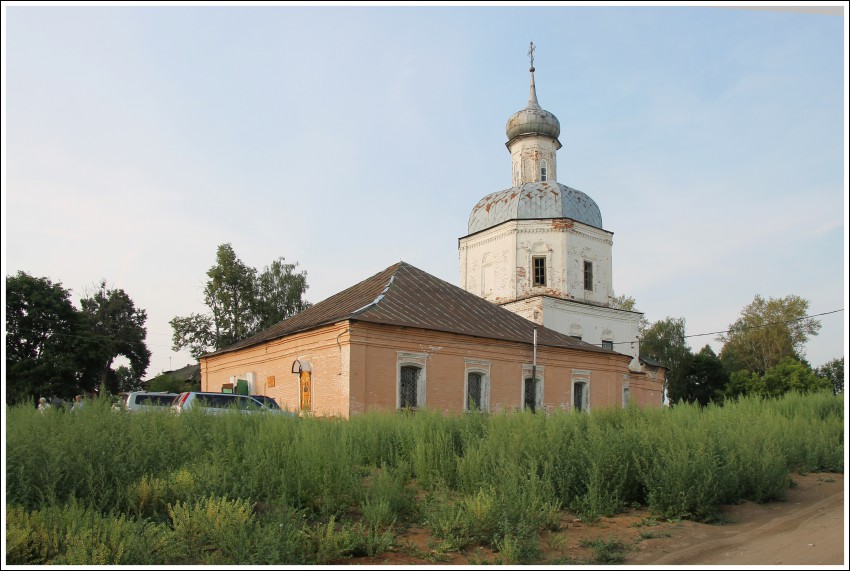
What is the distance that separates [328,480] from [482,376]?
14814 mm

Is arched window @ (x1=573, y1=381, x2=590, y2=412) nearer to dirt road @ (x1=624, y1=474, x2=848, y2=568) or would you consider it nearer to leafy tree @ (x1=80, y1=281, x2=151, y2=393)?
dirt road @ (x1=624, y1=474, x2=848, y2=568)

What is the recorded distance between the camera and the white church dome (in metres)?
34.8

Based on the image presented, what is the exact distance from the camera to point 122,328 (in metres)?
49.1

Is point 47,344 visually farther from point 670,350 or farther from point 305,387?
point 670,350

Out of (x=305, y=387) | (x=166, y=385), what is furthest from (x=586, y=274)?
(x=166, y=385)

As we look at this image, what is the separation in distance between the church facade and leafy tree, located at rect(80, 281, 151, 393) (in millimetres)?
24876

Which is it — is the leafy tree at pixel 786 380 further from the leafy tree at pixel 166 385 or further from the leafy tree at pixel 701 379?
the leafy tree at pixel 166 385

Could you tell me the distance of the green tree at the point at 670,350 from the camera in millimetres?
53781

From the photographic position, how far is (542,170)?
123ft

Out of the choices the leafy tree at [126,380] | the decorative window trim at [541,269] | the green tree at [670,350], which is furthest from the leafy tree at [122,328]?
the green tree at [670,350]

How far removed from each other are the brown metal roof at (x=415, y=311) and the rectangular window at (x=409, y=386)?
4.64 ft

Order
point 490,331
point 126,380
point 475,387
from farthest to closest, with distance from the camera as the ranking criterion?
point 126,380 < point 490,331 < point 475,387

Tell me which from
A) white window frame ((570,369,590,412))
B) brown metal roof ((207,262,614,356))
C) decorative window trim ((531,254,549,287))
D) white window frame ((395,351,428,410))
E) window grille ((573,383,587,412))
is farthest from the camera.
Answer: decorative window trim ((531,254,549,287))

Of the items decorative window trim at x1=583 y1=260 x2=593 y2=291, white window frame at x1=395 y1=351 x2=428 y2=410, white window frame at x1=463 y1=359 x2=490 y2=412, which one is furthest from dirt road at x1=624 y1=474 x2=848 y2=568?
decorative window trim at x1=583 y1=260 x2=593 y2=291
